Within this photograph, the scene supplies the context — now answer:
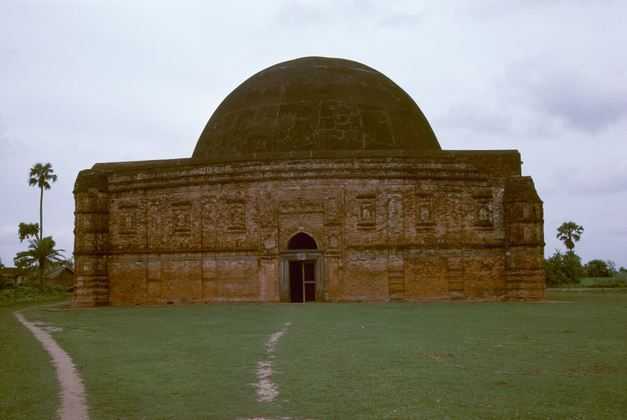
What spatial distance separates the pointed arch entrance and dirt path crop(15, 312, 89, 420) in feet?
33.8

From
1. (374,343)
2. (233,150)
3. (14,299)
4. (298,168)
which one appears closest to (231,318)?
(374,343)

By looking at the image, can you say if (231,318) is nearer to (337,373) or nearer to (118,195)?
(337,373)

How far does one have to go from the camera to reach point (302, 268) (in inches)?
870

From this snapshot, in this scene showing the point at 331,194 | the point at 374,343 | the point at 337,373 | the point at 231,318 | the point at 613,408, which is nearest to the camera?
the point at 613,408

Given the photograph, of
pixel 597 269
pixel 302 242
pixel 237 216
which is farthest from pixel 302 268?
pixel 597 269

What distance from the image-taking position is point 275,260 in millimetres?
21750

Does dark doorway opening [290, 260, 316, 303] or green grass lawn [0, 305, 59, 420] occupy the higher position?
dark doorway opening [290, 260, 316, 303]

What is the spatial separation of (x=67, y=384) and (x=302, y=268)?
14958 millimetres

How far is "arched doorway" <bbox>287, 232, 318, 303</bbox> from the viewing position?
862 inches

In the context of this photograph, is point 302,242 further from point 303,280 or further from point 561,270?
point 561,270

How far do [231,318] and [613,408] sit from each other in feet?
34.1

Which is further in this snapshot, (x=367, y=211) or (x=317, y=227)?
(x=317, y=227)

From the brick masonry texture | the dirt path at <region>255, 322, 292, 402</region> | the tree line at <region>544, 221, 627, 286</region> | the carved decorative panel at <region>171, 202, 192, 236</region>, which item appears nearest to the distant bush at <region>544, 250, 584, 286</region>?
the tree line at <region>544, 221, 627, 286</region>

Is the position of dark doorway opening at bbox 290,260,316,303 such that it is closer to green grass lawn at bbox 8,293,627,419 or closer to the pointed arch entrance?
the pointed arch entrance
